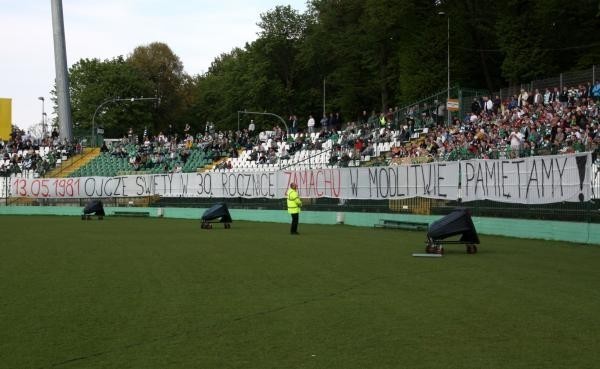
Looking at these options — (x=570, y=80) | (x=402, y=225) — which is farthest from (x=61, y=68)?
(x=402, y=225)

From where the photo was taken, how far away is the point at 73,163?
6394 cm

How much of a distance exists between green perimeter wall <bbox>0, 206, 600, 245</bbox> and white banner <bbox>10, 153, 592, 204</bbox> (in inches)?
29.5

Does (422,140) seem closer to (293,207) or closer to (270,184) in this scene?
(270,184)

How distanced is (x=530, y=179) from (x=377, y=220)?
9.22 meters

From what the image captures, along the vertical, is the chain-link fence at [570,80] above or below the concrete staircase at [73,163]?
above

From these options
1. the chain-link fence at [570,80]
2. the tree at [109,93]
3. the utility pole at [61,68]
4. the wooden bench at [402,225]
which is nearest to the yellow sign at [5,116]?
the utility pole at [61,68]

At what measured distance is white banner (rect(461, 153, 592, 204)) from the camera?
2252 cm

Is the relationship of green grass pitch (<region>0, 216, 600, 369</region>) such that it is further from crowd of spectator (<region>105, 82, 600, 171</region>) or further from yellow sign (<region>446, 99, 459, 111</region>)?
yellow sign (<region>446, 99, 459, 111</region>)

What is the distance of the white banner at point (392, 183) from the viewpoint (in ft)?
76.7

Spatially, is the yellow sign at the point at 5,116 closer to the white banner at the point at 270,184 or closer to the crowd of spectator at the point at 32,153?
the white banner at the point at 270,184

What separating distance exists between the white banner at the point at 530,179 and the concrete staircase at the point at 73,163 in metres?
41.2

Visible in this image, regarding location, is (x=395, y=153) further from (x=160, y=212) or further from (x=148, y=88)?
(x=148, y=88)

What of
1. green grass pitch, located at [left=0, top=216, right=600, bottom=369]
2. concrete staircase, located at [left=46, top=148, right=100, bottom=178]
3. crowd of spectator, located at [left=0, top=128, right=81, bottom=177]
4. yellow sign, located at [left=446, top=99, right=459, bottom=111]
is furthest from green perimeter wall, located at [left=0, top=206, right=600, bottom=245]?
yellow sign, located at [left=446, top=99, right=459, bottom=111]

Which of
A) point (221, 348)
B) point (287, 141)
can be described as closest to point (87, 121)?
point (287, 141)
